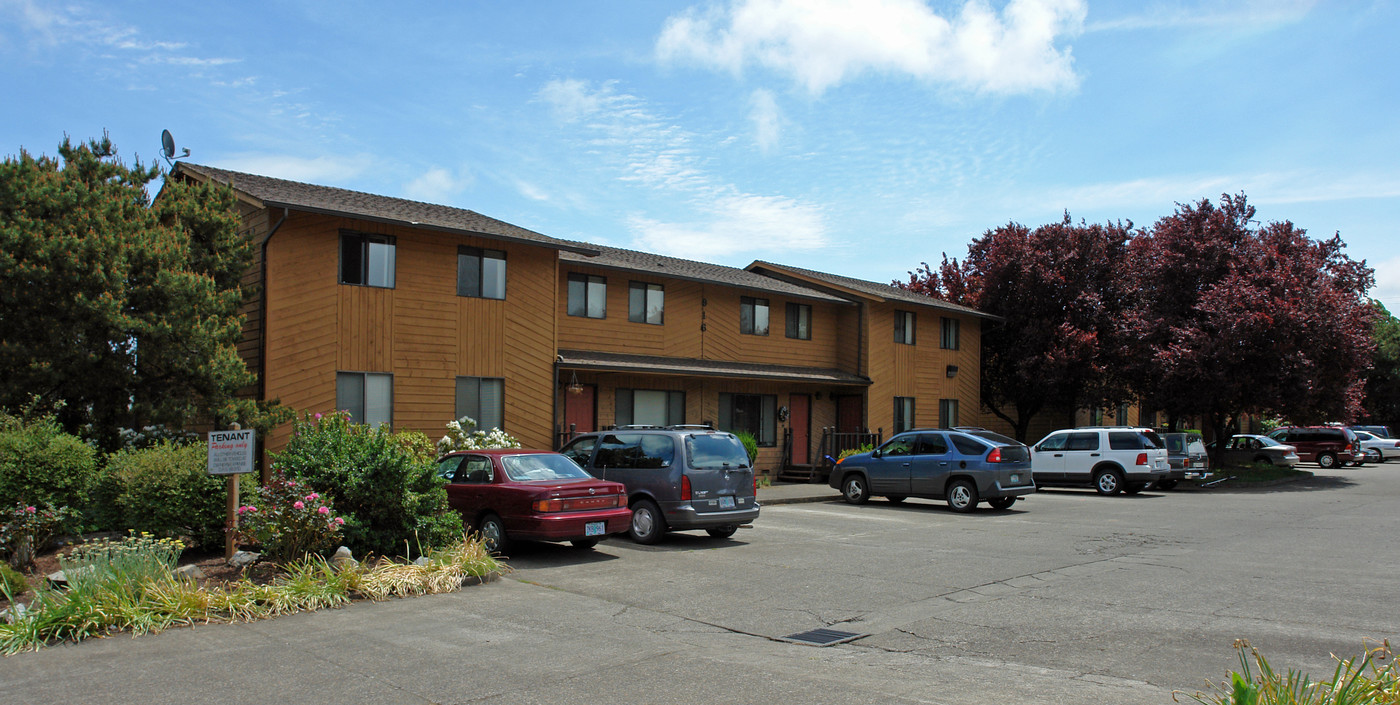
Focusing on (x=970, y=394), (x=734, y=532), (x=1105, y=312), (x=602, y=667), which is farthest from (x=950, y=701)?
(x=1105, y=312)

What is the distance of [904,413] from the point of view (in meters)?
30.5

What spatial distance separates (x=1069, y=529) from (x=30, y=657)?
14.3m

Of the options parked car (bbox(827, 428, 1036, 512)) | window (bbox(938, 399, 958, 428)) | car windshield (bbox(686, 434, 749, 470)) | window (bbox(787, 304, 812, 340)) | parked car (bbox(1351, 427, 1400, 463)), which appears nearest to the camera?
car windshield (bbox(686, 434, 749, 470))

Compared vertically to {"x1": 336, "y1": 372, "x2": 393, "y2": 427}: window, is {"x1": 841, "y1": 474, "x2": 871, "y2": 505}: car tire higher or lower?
lower

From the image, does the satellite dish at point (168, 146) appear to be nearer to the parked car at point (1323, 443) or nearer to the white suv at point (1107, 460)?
the white suv at point (1107, 460)

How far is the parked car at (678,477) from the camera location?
13.7 m

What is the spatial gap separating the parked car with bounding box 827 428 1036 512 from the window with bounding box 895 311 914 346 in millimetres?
9958

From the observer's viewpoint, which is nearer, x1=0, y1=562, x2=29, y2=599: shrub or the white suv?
x1=0, y1=562, x2=29, y2=599: shrub

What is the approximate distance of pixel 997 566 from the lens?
12086 millimetres

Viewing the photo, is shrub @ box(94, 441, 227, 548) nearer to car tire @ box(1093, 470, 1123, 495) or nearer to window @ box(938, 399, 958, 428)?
car tire @ box(1093, 470, 1123, 495)

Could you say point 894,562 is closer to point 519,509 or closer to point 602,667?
point 519,509

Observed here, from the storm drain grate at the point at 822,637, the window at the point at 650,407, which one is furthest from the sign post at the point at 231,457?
the window at the point at 650,407

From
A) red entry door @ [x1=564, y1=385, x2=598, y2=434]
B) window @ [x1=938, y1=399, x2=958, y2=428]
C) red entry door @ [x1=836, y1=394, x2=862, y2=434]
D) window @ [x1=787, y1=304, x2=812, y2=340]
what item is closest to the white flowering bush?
red entry door @ [x1=564, y1=385, x2=598, y2=434]

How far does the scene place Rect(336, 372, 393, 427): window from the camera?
18.0 meters
